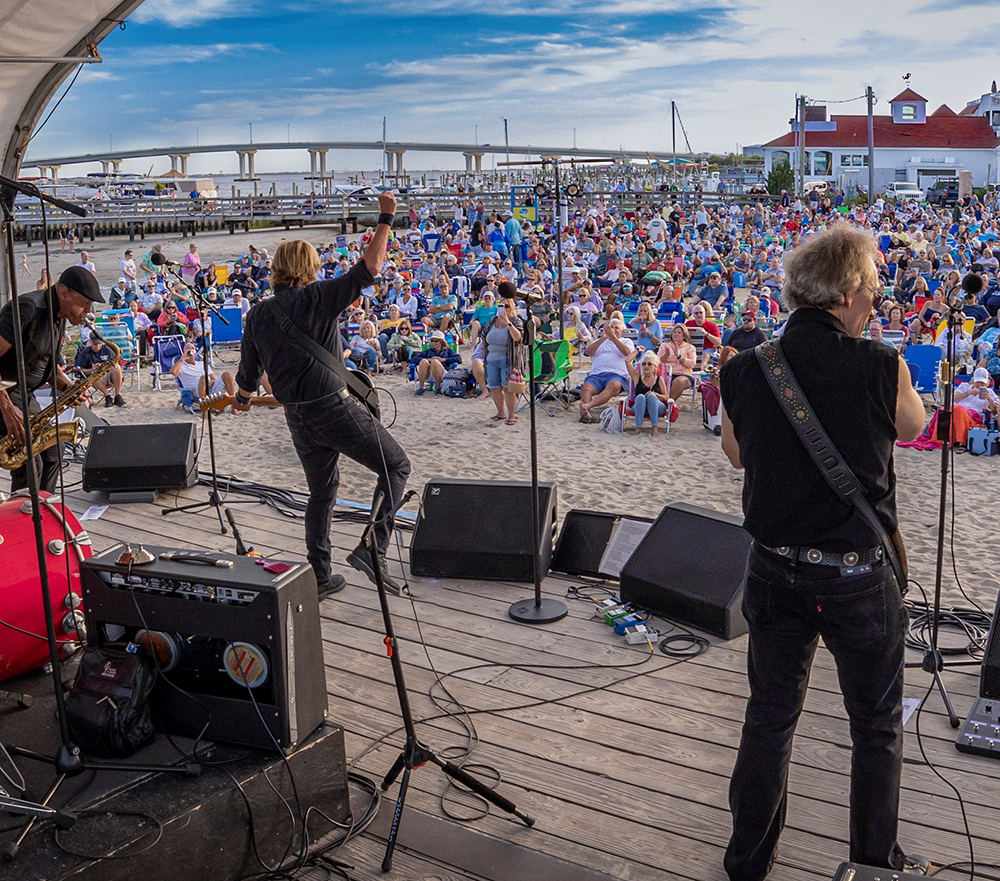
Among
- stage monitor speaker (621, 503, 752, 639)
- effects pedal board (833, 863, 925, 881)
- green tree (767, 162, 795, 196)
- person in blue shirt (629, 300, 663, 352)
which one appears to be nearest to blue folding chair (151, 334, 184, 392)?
person in blue shirt (629, 300, 663, 352)

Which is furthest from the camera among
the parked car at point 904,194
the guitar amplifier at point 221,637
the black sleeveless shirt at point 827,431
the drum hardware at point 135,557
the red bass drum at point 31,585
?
the parked car at point 904,194

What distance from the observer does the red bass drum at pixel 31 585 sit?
10.2 feet

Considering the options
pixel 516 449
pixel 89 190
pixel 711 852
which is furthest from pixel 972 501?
pixel 89 190

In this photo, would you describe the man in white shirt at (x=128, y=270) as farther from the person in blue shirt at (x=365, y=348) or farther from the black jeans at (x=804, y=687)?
the black jeans at (x=804, y=687)

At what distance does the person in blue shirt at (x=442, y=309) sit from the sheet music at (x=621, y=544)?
400 inches

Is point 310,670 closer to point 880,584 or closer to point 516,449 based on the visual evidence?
point 880,584

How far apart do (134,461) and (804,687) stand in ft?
15.6

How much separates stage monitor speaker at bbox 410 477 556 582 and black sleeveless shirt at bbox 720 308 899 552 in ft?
7.45

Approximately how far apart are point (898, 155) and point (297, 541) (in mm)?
70264

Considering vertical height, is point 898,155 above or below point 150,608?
above

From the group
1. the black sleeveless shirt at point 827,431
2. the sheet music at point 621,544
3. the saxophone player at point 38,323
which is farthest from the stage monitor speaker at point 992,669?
the saxophone player at point 38,323

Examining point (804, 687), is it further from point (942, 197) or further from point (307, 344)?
point (942, 197)

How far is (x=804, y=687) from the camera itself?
2.33 m

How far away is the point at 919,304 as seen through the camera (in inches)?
544
